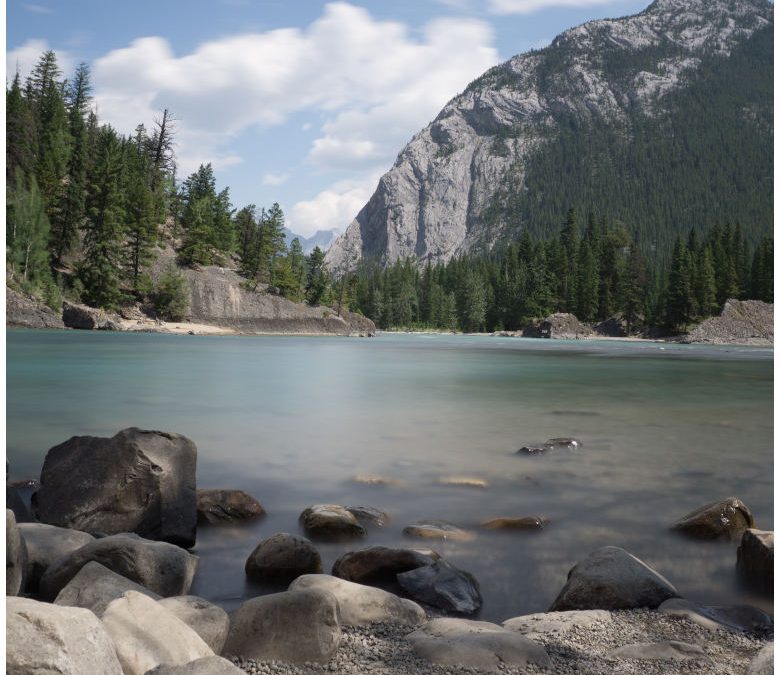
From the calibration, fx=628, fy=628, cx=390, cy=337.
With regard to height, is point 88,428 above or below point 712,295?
below

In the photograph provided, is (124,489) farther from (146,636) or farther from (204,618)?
(146,636)

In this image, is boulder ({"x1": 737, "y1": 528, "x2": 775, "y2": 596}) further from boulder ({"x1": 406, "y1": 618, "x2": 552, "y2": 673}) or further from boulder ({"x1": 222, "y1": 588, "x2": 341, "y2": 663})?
boulder ({"x1": 222, "y1": 588, "x2": 341, "y2": 663})

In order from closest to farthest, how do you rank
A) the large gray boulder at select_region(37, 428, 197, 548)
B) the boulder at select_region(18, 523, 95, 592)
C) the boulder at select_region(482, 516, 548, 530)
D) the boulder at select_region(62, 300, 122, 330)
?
the boulder at select_region(18, 523, 95, 592), the large gray boulder at select_region(37, 428, 197, 548), the boulder at select_region(482, 516, 548, 530), the boulder at select_region(62, 300, 122, 330)

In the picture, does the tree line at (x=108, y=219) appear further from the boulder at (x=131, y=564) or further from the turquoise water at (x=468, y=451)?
the boulder at (x=131, y=564)

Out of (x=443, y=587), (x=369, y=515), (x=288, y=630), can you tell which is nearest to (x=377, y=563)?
(x=443, y=587)

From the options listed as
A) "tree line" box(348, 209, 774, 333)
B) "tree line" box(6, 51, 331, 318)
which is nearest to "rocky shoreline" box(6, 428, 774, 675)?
"tree line" box(6, 51, 331, 318)

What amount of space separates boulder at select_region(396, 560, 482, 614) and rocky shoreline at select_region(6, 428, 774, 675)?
11 millimetres

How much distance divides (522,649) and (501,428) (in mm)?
9253

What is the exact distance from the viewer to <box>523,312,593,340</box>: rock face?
9075 centimetres

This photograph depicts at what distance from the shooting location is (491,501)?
7.17 m

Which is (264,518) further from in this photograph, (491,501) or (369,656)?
(369,656)

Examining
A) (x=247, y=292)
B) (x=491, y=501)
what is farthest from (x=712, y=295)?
(x=491, y=501)

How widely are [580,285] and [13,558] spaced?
104 metres

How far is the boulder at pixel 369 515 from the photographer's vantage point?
20.6ft
